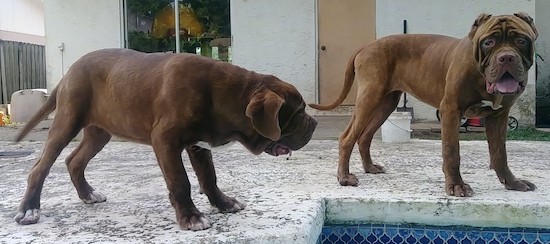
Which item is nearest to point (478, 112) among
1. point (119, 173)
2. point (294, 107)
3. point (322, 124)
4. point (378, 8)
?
point (294, 107)

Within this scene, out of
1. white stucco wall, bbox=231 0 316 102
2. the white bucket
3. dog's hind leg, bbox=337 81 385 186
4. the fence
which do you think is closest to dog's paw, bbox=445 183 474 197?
dog's hind leg, bbox=337 81 385 186

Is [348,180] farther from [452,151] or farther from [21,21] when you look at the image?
[21,21]

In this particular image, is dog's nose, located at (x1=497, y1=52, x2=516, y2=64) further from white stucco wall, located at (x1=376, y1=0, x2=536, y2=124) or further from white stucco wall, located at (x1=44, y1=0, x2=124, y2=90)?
white stucco wall, located at (x1=44, y1=0, x2=124, y2=90)

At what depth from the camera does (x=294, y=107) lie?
259 centimetres

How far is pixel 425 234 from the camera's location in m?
3.00

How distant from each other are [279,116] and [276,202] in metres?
0.61

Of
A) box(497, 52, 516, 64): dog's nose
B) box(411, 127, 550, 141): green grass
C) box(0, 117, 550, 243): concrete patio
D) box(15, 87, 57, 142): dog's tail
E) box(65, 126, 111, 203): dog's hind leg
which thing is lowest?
box(411, 127, 550, 141): green grass

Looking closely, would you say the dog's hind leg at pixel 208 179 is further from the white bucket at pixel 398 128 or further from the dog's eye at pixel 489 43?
the white bucket at pixel 398 128

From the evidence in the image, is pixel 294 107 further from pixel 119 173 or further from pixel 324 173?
pixel 119 173

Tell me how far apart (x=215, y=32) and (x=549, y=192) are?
22.3ft

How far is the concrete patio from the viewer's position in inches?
99.3

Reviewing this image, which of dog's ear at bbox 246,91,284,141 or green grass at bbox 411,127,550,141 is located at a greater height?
dog's ear at bbox 246,91,284,141

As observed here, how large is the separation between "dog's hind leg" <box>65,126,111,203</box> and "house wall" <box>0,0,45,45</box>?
10.4m

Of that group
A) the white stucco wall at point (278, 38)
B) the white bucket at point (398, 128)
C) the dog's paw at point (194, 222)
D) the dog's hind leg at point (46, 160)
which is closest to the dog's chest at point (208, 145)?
the dog's paw at point (194, 222)
